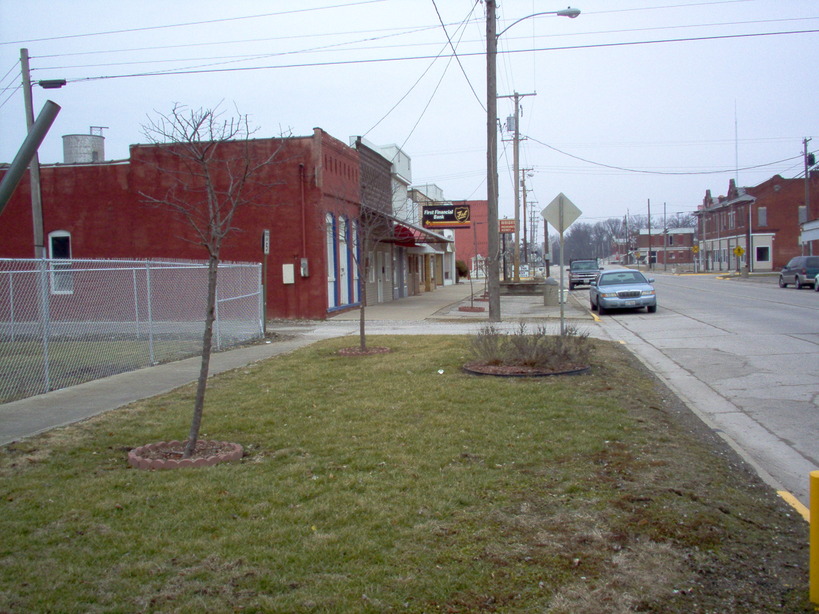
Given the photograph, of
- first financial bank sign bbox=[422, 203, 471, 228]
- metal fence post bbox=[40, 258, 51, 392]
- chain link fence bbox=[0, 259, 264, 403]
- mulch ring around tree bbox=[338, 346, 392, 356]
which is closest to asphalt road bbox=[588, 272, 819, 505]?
mulch ring around tree bbox=[338, 346, 392, 356]

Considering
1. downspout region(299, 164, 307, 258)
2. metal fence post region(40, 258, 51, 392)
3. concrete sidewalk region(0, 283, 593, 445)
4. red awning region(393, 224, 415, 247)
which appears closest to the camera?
concrete sidewalk region(0, 283, 593, 445)

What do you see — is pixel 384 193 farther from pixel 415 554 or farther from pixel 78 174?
pixel 415 554

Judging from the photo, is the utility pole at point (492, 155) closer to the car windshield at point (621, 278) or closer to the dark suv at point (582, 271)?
the car windshield at point (621, 278)

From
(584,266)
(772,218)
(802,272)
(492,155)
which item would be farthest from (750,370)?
(772,218)

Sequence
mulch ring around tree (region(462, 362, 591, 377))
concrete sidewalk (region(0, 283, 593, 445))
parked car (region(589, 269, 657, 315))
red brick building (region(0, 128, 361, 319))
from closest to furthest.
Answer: concrete sidewalk (region(0, 283, 593, 445)) → mulch ring around tree (region(462, 362, 591, 377)) → red brick building (region(0, 128, 361, 319)) → parked car (region(589, 269, 657, 315))

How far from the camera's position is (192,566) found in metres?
4.05

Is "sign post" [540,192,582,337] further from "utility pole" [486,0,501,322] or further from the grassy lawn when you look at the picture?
the grassy lawn

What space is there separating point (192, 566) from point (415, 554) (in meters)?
1.26

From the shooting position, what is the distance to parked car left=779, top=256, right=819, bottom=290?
3500 centimetres

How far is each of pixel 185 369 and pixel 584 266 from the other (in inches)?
1492

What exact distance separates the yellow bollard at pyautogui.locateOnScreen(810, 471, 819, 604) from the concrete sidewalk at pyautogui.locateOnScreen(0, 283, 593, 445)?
6.70 m

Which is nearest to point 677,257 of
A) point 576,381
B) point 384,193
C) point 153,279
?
point 384,193

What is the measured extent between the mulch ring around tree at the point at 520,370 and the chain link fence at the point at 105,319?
5.71 meters

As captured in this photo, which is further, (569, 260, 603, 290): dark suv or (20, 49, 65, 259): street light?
(569, 260, 603, 290): dark suv
